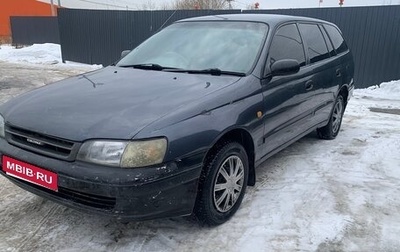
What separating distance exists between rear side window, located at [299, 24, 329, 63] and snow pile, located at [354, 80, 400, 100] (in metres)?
4.80

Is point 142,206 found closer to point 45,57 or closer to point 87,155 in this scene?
point 87,155

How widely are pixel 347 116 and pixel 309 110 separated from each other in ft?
9.72

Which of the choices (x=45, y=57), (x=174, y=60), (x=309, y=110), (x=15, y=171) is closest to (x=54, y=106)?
(x=15, y=171)

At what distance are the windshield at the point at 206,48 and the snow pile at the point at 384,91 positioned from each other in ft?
20.7

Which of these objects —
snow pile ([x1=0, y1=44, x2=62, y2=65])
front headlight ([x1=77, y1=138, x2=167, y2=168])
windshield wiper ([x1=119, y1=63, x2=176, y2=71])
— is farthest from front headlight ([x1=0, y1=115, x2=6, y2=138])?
snow pile ([x1=0, y1=44, x2=62, y2=65])

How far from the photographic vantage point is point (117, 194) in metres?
2.34

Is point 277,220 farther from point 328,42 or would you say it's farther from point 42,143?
point 328,42

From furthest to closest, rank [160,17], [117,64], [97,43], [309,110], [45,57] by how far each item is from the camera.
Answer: [45,57]
[97,43]
[160,17]
[309,110]
[117,64]

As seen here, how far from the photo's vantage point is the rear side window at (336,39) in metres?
5.23

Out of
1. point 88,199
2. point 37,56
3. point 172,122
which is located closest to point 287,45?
point 172,122

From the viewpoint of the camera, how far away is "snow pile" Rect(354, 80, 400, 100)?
886 cm

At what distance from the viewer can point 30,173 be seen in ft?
8.55

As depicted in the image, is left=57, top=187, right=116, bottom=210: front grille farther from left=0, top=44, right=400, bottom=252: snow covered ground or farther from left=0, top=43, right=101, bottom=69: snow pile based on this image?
left=0, top=43, right=101, bottom=69: snow pile

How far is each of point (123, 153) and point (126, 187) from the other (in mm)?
213
